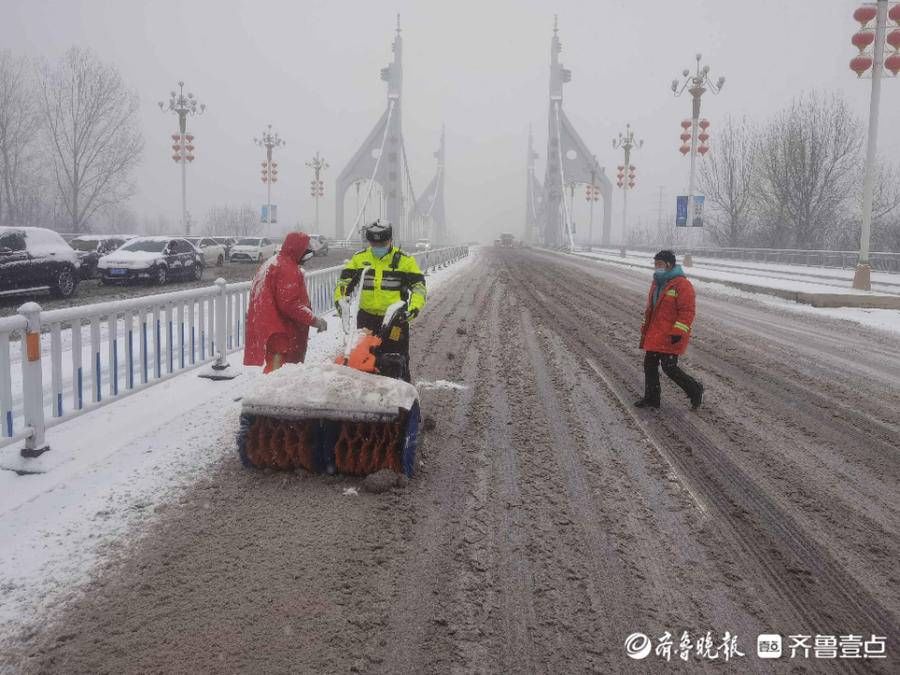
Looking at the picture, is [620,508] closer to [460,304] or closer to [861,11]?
[460,304]

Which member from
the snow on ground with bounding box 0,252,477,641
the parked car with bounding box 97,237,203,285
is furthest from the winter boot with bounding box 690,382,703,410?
the parked car with bounding box 97,237,203,285

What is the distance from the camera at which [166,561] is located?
3490mm

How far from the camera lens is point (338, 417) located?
4.38 m

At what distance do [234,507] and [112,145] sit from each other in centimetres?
5252

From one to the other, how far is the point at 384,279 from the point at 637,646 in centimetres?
302

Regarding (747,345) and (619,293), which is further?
(619,293)

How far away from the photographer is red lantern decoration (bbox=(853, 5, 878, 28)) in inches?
774

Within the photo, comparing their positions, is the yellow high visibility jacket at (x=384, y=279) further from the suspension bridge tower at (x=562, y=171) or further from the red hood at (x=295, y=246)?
the suspension bridge tower at (x=562, y=171)

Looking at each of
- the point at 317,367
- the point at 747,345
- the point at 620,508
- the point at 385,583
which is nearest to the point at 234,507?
the point at 317,367

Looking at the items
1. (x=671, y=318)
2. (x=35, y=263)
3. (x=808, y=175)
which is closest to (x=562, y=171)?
(x=808, y=175)

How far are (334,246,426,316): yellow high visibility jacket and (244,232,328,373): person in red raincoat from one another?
0.48 m

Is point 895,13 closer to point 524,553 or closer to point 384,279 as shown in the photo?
point 384,279

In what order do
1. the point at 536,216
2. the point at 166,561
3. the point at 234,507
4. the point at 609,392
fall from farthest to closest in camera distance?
the point at 536,216 → the point at 609,392 → the point at 234,507 → the point at 166,561

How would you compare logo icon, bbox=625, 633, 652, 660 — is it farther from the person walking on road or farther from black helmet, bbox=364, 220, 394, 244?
black helmet, bbox=364, 220, 394, 244
